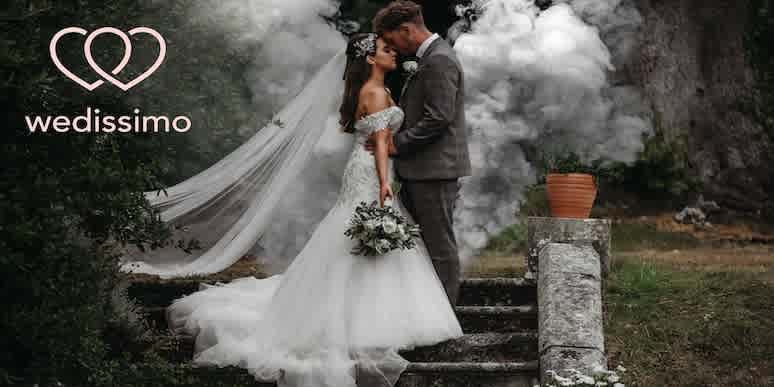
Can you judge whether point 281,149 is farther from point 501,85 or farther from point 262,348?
point 501,85

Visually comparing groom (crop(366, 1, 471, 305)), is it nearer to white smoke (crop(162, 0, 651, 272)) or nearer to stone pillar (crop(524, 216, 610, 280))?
stone pillar (crop(524, 216, 610, 280))

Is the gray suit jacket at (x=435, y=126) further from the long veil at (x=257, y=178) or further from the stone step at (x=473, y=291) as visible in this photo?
the stone step at (x=473, y=291)

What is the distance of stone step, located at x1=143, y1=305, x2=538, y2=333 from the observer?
6.12m

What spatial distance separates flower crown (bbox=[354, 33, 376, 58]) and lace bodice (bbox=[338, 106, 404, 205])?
40cm

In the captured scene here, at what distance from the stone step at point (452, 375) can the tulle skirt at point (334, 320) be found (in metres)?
0.08

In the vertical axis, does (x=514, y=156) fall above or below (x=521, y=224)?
above

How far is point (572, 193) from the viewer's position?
22.5ft

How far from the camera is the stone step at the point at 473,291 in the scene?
262 inches

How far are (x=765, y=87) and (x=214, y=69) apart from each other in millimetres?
8035

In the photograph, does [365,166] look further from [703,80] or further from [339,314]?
[703,80]

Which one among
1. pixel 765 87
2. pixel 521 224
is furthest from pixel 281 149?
pixel 765 87

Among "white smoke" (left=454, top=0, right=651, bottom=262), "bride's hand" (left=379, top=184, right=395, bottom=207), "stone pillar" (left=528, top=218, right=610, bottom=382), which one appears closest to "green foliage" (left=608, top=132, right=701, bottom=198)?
"white smoke" (left=454, top=0, right=651, bottom=262)

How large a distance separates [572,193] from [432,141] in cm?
152

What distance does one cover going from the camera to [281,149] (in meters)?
6.22
